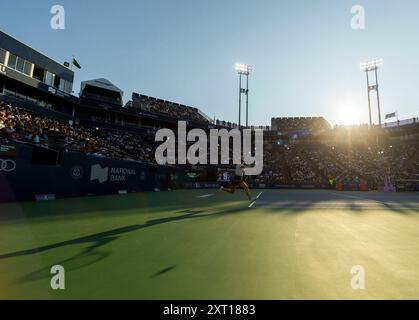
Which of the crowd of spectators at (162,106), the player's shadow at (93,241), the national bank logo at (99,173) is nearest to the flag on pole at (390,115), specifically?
the crowd of spectators at (162,106)

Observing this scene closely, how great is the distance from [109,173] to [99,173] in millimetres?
1291

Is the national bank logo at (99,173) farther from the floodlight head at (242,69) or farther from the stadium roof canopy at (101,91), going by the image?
the floodlight head at (242,69)

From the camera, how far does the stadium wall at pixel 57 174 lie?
13.8 m

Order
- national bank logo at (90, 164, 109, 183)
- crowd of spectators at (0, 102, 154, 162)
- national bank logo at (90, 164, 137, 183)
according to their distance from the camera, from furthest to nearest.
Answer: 1. crowd of spectators at (0, 102, 154, 162)
2. national bank logo at (90, 164, 137, 183)
3. national bank logo at (90, 164, 109, 183)

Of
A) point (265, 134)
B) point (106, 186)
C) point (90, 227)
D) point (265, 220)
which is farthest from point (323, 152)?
point (90, 227)

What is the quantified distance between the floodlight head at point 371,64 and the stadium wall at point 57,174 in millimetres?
58064

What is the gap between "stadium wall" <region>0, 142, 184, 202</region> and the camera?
13750 mm

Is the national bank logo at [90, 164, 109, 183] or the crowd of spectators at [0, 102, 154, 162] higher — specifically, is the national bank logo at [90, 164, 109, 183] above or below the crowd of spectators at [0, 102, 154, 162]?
below

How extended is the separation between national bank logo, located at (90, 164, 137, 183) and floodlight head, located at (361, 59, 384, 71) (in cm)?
5886

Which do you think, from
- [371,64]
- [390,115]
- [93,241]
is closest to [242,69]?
[371,64]

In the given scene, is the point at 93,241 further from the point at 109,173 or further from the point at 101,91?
the point at 101,91

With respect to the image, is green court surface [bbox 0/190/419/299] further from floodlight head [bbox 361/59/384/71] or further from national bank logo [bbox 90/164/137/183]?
floodlight head [bbox 361/59/384/71]

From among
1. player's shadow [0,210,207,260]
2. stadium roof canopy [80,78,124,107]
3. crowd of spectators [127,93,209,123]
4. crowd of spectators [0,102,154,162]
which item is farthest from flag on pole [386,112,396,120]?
player's shadow [0,210,207,260]
